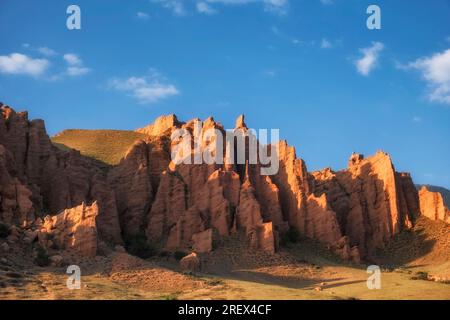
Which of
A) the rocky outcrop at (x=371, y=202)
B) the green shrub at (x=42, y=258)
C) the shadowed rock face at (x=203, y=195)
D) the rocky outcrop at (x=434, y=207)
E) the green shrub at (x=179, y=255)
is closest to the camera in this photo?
the green shrub at (x=42, y=258)

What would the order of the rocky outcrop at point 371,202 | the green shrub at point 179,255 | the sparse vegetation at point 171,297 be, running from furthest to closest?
the rocky outcrop at point 371,202
the green shrub at point 179,255
the sparse vegetation at point 171,297

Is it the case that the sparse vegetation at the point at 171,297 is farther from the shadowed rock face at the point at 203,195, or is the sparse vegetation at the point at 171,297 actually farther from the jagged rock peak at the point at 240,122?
the jagged rock peak at the point at 240,122

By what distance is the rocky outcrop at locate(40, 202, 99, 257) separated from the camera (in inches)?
2438

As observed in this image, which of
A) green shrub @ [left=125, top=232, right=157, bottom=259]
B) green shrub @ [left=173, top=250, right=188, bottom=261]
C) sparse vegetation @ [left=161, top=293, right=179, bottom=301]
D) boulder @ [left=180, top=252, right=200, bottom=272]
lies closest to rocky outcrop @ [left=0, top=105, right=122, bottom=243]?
green shrub @ [left=125, top=232, right=157, bottom=259]

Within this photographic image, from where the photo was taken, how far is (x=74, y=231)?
63281 mm

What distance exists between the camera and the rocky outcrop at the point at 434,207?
88.4 meters

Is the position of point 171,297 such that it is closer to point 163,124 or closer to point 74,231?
point 74,231

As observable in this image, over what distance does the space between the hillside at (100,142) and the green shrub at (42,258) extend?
37820 mm

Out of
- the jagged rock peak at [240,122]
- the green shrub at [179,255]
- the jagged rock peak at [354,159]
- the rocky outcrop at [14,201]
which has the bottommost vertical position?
the green shrub at [179,255]

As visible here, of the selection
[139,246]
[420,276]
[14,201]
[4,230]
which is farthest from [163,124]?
[420,276]

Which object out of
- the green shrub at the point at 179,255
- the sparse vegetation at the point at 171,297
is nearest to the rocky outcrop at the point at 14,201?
the green shrub at the point at 179,255

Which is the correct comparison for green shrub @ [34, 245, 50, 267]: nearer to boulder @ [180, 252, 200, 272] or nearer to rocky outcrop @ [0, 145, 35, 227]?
rocky outcrop @ [0, 145, 35, 227]

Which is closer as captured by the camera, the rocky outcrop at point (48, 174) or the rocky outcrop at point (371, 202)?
the rocky outcrop at point (48, 174)
